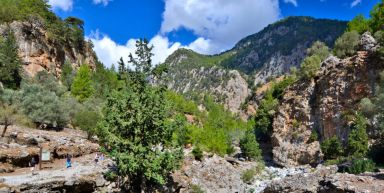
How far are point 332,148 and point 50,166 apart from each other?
39.8 meters

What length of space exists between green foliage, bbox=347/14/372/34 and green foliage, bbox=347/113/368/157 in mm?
28343

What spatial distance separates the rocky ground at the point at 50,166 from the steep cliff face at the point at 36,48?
35.5 meters

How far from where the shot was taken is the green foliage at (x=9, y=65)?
6112 cm

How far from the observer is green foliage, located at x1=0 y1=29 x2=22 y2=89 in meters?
61.1

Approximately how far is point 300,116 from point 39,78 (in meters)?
47.9

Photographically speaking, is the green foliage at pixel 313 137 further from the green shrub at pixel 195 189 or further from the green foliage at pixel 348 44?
the green shrub at pixel 195 189

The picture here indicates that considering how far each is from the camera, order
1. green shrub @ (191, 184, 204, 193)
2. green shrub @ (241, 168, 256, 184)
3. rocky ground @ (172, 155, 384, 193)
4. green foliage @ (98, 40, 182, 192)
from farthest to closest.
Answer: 1. green shrub @ (241, 168, 256, 184)
2. green shrub @ (191, 184, 204, 193)
3. green foliage @ (98, 40, 182, 192)
4. rocky ground @ (172, 155, 384, 193)

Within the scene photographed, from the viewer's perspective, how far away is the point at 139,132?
29.8m

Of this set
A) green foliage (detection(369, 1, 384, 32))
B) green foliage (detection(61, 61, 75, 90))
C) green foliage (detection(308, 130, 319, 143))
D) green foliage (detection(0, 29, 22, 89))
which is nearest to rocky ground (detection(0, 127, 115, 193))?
green foliage (detection(0, 29, 22, 89))

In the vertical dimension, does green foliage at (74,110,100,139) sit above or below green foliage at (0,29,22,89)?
below

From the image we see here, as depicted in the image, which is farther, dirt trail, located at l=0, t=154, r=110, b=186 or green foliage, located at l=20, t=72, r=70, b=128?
green foliage, located at l=20, t=72, r=70, b=128

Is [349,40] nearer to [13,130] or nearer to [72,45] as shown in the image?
[13,130]

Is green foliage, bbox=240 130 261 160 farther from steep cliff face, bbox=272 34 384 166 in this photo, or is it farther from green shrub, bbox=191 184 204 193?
green shrub, bbox=191 184 204 193

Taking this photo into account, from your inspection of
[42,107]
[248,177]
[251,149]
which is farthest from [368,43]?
[42,107]
